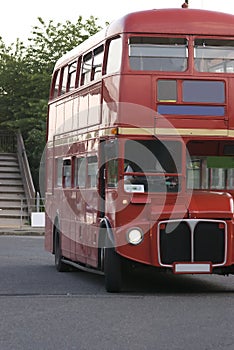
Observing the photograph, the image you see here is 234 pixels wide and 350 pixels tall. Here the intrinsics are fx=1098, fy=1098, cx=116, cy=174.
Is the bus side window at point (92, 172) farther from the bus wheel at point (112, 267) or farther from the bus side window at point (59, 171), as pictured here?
the bus side window at point (59, 171)

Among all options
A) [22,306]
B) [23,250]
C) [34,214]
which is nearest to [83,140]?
[22,306]

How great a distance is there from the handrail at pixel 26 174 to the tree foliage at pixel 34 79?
0.42 m

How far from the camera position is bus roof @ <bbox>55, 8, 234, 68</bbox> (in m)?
16.7

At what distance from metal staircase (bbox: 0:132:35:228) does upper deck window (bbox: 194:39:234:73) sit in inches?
1004

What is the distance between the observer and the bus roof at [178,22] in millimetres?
16703

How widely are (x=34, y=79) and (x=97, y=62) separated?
30.3 metres

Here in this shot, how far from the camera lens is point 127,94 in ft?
54.1

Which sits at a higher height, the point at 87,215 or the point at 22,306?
the point at 87,215

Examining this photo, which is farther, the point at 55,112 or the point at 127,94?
the point at 55,112

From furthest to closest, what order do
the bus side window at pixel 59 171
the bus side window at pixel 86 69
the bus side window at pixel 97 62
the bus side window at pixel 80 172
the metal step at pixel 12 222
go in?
the metal step at pixel 12 222, the bus side window at pixel 59 171, the bus side window at pixel 80 172, the bus side window at pixel 86 69, the bus side window at pixel 97 62

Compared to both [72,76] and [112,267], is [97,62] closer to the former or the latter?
[72,76]

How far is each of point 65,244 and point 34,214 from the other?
67.4 ft

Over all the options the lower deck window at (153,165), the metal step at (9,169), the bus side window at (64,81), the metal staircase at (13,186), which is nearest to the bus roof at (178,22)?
the lower deck window at (153,165)

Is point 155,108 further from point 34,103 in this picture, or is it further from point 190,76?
point 34,103
